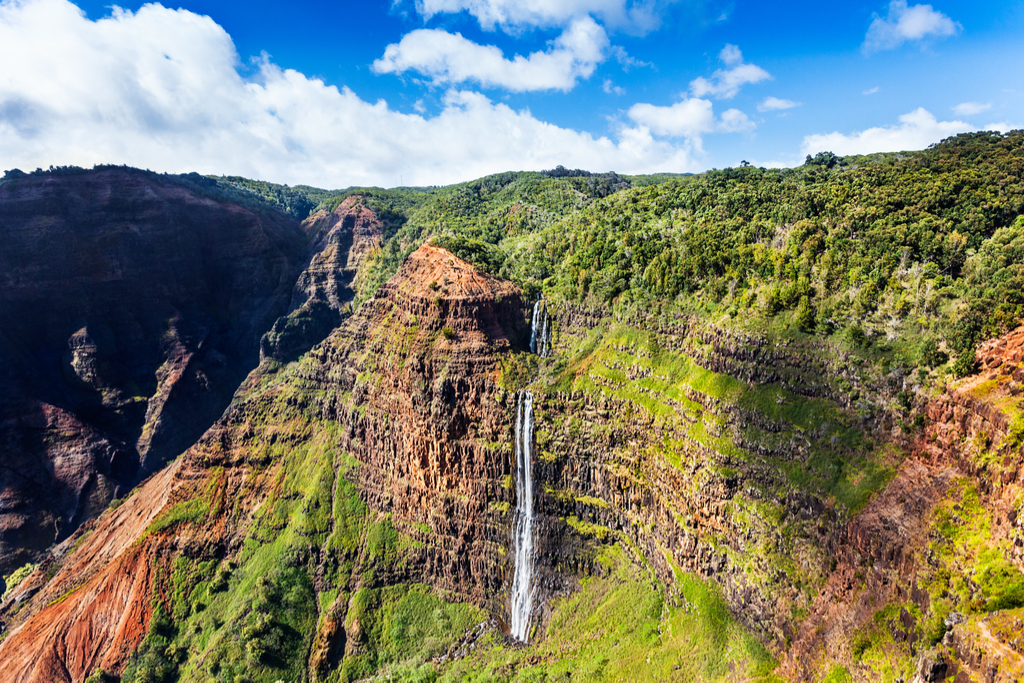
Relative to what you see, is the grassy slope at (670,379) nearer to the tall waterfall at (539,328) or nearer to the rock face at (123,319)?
the tall waterfall at (539,328)

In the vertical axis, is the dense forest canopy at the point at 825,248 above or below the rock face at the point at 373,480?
above

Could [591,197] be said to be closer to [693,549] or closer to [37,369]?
[693,549]

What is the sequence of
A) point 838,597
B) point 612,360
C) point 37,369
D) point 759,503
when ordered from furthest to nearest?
1. point 37,369
2. point 612,360
3. point 759,503
4. point 838,597

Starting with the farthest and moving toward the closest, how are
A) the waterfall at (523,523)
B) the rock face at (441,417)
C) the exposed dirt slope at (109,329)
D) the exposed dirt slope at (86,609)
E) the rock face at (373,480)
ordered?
the exposed dirt slope at (109,329) → the exposed dirt slope at (86,609) → the rock face at (373,480) → the rock face at (441,417) → the waterfall at (523,523)

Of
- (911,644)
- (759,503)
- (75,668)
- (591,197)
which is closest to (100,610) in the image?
(75,668)

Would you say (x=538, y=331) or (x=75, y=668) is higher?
(x=538, y=331)

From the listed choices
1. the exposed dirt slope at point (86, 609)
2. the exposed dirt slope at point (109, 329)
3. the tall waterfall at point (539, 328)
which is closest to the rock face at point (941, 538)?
the tall waterfall at point (539, 328)
